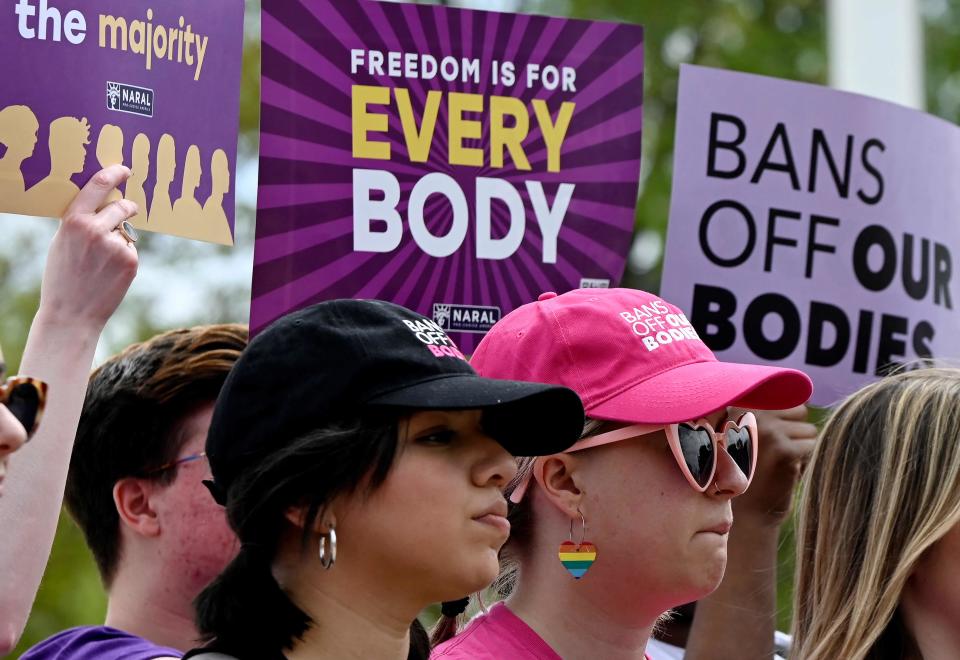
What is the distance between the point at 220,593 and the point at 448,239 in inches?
45.5

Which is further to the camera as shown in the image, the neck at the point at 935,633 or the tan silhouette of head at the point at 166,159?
the neck at the point at 935,633

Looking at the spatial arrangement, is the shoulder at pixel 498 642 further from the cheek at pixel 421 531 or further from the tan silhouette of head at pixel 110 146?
the tan silhouette of head at pixel 110 146

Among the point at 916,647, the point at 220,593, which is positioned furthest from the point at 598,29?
the point at 220,593

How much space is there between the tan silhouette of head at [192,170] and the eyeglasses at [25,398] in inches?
35.7

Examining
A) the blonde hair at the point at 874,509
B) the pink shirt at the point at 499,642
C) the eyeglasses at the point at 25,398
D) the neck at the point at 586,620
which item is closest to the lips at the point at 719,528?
the neck at the point at 586,620

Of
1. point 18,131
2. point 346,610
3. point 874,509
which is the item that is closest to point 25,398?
point 346,610

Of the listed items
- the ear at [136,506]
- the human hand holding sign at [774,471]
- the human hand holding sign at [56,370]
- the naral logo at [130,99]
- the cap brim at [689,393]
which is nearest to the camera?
the human hand holding sign at [56,370]

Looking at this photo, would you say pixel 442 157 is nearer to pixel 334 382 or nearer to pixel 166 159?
pixel 166 159

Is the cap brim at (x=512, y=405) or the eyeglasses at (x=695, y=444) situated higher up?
the cap brim at (x=512, y=405)

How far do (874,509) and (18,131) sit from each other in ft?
5.72

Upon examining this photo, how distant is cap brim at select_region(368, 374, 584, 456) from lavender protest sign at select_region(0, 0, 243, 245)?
0.82 metres

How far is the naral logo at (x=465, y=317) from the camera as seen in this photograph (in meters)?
3.04

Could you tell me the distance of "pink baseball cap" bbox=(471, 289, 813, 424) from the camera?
8.29ft

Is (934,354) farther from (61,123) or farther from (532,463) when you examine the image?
(61,123)
